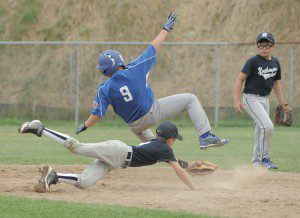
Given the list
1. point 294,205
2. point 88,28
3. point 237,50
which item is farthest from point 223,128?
point 294,205

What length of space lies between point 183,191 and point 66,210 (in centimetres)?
223

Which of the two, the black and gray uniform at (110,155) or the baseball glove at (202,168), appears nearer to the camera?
the black and gray uniform at (110,155)

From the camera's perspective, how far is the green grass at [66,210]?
768cm

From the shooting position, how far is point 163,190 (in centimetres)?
992

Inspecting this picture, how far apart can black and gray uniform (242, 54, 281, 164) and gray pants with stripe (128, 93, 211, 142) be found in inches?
87.5

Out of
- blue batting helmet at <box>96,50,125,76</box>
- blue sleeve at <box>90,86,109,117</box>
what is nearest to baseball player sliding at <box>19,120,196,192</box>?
blue sleeve at <box>90,86,109,117</box>

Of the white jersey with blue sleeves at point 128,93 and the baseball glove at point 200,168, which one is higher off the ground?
the white jersey with blue sleeves at point 128,93

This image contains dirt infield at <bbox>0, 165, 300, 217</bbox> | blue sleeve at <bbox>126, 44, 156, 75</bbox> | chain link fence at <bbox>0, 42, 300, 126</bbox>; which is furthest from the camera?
chain link fence at <bbox>0, 42, 300, 126</bbox>

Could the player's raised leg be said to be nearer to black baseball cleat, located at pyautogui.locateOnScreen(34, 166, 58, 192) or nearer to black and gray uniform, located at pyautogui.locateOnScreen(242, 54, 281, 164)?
black baseball cleat, located at pyautogui.locateOnScreen(34, 166, 58, 192)

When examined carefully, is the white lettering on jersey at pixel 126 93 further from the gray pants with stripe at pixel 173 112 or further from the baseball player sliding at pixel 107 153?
the baseball player sliding at pixel 107 153

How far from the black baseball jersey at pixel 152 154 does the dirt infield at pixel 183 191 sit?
0.38 meters

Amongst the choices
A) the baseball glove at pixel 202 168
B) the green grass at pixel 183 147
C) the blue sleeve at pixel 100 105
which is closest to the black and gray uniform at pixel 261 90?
the green grass at pixel 183 147

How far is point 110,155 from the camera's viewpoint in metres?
9.63

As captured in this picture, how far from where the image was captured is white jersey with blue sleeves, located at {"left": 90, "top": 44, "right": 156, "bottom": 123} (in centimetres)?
1001
